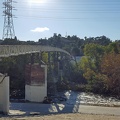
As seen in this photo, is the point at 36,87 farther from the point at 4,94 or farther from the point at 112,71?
the point at 112,71

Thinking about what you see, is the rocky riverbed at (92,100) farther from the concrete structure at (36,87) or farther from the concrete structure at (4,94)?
the concrete structure at (4,94)

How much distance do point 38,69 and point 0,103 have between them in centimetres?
1291

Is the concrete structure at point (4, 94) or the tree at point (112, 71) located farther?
the tree at point (112, 71)

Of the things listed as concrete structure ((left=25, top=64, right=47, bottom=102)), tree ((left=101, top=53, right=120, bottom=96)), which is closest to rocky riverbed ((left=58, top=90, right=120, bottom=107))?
concrete structure ((left=25, top=64, right=47, bottom=102))

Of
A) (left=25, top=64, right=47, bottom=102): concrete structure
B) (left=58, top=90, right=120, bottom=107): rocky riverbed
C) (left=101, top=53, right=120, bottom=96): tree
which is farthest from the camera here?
(left=101, top=53, right=120, bottom=96): tree

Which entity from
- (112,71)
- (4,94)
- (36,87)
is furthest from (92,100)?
(4,94)

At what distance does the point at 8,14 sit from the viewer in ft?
188

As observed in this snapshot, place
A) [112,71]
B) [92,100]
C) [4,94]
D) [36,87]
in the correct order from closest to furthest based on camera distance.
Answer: [4,94] < [36,87] < [92,100] < [112,71]

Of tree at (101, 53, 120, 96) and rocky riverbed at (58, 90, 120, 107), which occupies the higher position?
tree at (101, 53, 120, 96)

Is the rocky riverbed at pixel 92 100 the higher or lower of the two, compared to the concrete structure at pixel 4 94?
lower

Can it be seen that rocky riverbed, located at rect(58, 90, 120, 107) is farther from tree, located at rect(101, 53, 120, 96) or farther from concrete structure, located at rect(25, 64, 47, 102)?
tree, located at rect(101, 53, 120, 96)

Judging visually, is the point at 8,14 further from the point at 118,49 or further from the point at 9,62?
the point at 118,49

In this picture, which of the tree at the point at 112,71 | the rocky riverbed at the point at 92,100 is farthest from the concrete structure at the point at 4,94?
the tree at the point at 112,71

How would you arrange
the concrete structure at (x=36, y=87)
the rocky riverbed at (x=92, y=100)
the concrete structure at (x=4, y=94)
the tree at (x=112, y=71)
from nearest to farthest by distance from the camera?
1. the concrete structure at (x=4, y=94)
2. the rocky riverbed at (x=92, y=100)
3. the concrete structure at (x=36, y=87)
4. the tree at (x=112, y=71)
